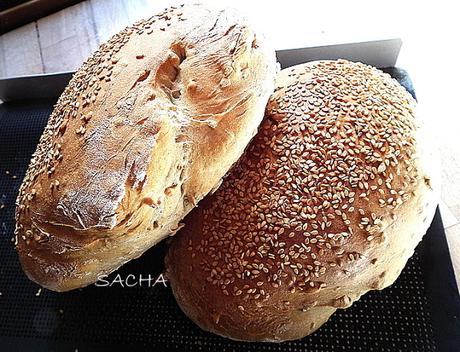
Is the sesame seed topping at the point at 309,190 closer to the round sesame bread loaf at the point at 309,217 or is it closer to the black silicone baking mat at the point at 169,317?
the round sesame bread loaf at the point at 309,217

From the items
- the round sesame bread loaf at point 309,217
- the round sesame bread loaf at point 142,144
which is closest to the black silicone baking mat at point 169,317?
the round sesame bread loaf at point 309,217

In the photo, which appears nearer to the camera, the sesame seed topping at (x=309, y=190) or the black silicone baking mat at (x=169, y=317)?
the sesame seed topping at (x=309, y=190)

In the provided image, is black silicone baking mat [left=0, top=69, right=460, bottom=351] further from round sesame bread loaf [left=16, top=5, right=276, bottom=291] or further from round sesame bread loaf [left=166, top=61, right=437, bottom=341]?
round sesame bread loaf [left=16, top=5, right=276, bottom=291]

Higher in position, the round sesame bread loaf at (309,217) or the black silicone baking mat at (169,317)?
the round sesame bread loaf at (309,217)

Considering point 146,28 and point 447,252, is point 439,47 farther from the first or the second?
point 146,28

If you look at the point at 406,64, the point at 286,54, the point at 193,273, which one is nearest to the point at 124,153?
the point at 193,273

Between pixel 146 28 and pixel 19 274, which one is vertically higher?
pixel 146 28
